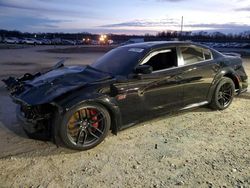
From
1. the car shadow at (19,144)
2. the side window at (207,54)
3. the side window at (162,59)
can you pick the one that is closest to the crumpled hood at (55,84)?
the car shadow at (19,144)

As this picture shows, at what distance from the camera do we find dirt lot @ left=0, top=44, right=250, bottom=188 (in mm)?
3729

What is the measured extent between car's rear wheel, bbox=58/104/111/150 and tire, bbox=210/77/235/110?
111 inches

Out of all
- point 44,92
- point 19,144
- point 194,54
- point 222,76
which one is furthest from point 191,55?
point 19,144

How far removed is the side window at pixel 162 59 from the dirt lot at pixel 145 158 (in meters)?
1.13

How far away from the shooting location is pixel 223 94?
6.73 m

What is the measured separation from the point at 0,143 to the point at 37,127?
0.92 metres

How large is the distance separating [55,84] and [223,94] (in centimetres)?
384

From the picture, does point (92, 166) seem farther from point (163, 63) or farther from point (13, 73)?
point (13, 73)

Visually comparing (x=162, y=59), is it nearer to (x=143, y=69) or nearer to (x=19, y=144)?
(x=143, y=69)

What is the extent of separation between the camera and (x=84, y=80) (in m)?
4.99

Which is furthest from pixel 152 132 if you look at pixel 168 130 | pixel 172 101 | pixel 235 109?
pixel 235 109

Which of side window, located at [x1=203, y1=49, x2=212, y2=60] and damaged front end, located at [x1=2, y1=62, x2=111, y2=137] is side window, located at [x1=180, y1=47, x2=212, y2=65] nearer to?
side window, located at [x1=203, y1=49, x2=212, y2=60]

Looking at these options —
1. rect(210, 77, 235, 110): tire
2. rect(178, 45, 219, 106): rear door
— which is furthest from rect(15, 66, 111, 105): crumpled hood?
rect(210, 77, 235, 110): tire

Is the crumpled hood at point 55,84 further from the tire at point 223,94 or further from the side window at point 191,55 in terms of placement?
the tire at point 223,94
